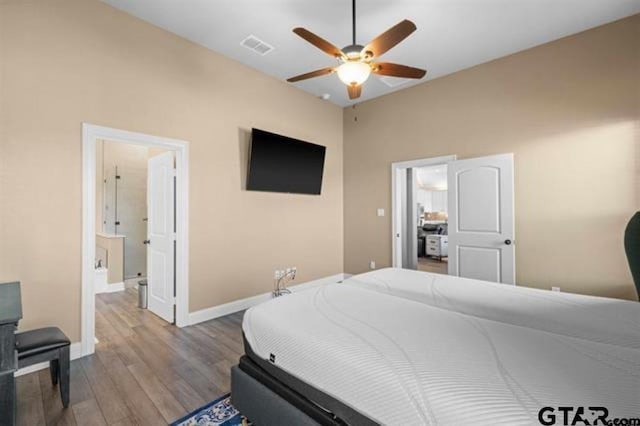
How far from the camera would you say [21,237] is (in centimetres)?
229

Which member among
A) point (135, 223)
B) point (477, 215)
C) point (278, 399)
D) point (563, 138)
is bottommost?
point (278, 399)

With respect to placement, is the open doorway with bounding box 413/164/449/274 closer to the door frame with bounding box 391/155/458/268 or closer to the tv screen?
the door frame with bounding box 391/155/458/268

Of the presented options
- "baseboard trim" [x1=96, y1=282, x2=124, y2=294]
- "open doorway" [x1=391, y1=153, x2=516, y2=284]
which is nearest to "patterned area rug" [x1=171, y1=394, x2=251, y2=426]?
"open doorway" [x1=391, y1=153, x2=516, y2=284]

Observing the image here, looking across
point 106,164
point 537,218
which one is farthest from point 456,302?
point 106,164

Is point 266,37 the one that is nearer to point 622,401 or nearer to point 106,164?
point 622,401

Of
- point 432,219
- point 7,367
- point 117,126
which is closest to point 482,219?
point 117,126

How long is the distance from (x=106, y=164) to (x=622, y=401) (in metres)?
6.88

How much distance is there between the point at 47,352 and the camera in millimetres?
1911

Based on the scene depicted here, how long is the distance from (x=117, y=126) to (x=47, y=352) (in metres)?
1.95

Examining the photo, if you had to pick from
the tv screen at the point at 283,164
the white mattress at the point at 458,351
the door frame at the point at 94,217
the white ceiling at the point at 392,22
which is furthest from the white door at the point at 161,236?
the white mattress at the point at 458,351

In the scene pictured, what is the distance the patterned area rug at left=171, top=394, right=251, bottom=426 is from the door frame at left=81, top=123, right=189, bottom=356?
1.48 m

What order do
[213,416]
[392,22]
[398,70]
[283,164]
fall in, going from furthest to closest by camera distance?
[283,164] < [392,22] < [398,70] < [213,416]

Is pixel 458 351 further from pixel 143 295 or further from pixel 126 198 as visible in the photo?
pixel 126 198

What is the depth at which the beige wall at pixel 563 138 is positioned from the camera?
296cm
